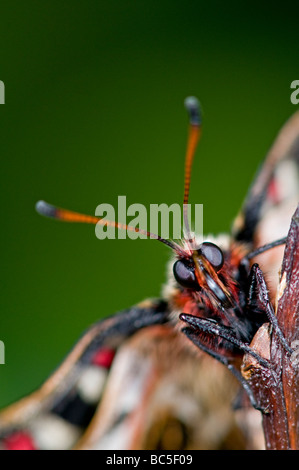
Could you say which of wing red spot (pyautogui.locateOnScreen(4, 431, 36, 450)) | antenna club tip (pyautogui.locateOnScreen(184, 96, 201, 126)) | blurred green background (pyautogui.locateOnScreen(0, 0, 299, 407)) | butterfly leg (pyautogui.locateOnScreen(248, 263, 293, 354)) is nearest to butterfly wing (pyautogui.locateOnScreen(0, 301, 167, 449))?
wing red spot (pyautogui.locateOnScreen(4, 431, 36, 450))

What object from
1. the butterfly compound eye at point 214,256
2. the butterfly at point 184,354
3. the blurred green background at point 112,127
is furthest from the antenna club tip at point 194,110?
the blurred green background at point 112,127

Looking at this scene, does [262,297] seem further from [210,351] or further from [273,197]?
[273,197]

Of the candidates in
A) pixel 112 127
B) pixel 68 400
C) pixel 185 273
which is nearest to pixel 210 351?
pixel 185 273

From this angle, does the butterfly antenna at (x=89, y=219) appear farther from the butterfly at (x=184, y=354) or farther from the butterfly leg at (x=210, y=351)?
the butterfly leg at (x=210, y=351)

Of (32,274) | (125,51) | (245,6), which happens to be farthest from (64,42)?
(32,274)
